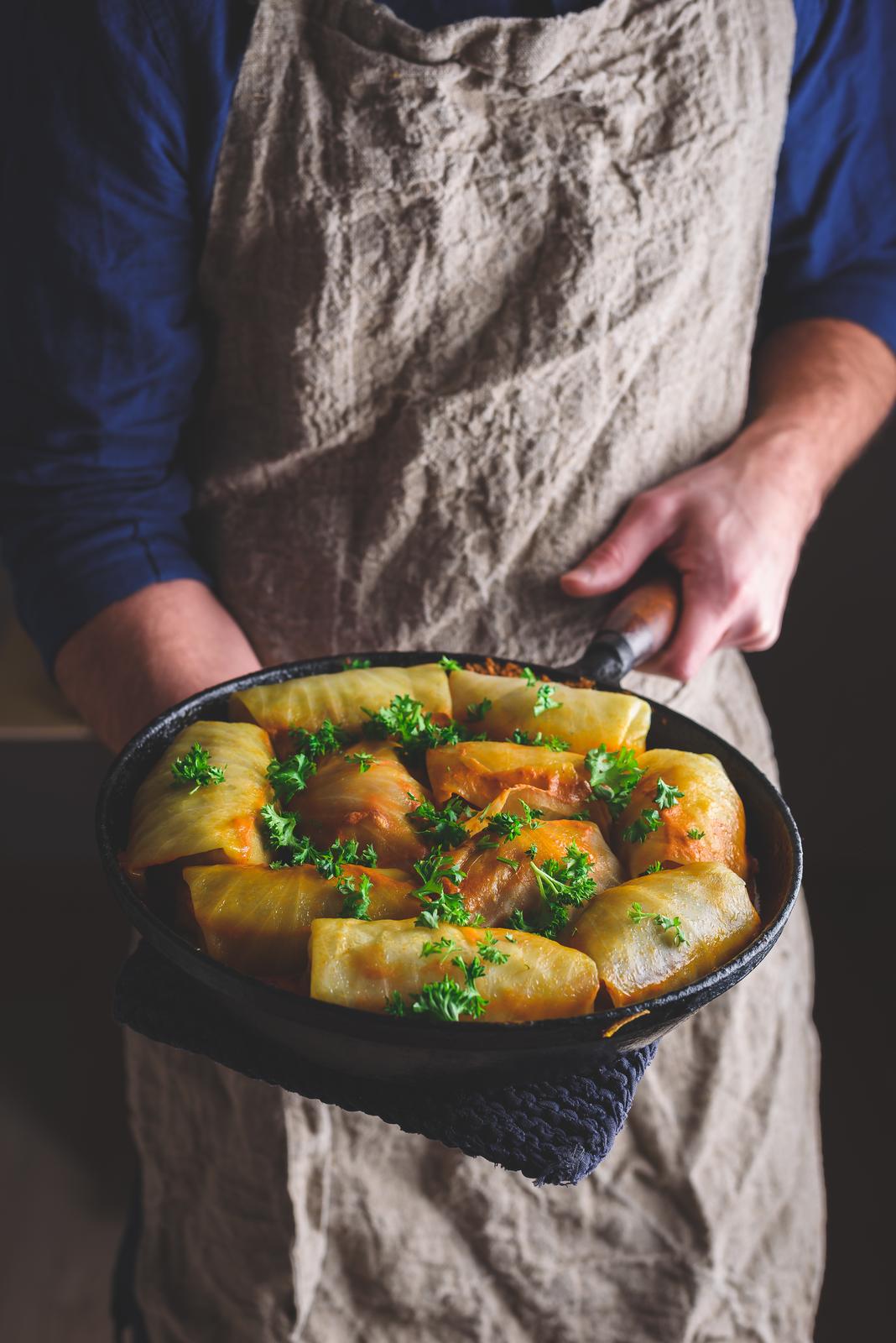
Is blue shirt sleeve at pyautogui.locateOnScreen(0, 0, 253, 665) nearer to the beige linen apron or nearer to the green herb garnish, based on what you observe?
the beige linen apron

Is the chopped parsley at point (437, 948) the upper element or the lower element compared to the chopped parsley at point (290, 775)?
upper

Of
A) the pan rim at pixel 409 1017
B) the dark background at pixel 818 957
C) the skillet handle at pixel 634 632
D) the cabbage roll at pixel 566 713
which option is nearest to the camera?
the pan rim at pixel 409 1017

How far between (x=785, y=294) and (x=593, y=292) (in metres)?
0.34

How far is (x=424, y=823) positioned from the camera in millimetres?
678

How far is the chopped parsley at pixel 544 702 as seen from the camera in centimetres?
75

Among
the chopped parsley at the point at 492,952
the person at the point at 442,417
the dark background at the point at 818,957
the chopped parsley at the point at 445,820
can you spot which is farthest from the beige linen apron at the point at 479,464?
the dark background at the point at 818,957

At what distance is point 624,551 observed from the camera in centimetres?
100

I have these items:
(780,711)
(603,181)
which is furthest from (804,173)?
(780,711)

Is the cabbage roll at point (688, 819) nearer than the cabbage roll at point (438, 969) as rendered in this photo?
No

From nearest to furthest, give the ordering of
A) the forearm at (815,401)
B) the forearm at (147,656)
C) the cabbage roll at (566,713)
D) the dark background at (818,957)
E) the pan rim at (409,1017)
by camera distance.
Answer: the pan rim at (409,1017) < the cabbage roll at (566,713) < the forearm at (147,656) < the forearm at (815,401) < the dark background at (818,957)

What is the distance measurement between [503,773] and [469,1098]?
0.61 ft

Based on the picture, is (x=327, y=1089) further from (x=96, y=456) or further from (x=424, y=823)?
(x=96, y=456)

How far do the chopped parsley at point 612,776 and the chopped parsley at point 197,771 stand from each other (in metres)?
0.22

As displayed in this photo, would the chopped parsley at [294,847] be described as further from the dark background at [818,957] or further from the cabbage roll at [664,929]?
the dark background at [818,957]
